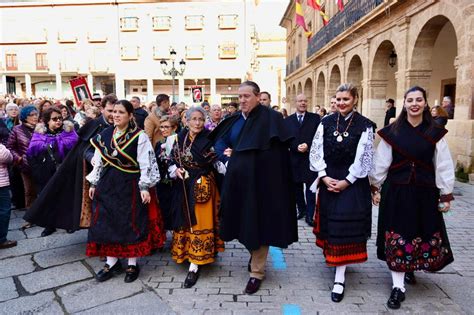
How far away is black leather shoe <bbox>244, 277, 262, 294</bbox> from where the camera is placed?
360cm

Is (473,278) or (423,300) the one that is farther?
(473,278)

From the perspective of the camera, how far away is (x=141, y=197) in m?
3.81

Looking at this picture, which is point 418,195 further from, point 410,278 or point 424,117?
point 410,278

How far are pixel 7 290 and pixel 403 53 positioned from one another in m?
11.3

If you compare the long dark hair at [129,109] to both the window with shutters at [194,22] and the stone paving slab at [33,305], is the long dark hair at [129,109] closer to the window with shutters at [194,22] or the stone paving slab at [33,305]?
the stone paving slab at [33,305]

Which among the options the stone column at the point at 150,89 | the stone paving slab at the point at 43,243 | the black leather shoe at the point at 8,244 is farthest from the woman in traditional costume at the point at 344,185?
the stone column at the point at 150,89

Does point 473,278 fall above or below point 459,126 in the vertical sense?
below

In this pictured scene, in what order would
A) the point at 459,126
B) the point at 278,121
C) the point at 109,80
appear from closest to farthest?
the point at 278,121 → the point at 459,126 → the point at 109,80

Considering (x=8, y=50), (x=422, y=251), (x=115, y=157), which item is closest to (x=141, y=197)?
(x=115, y=157)

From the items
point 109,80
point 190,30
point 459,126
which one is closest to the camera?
point 459,126

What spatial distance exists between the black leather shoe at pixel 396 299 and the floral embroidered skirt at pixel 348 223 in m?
0.38

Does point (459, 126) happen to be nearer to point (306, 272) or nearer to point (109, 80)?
point (306, 272)

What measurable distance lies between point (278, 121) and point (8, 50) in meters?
45.2

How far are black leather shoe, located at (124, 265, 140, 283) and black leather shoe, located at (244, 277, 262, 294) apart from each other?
3.84 ft
